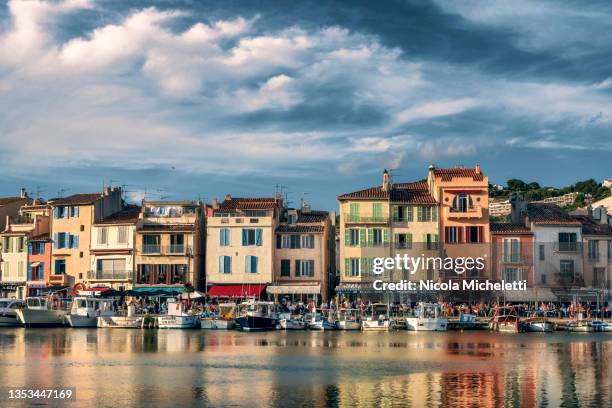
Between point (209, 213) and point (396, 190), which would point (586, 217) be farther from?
point (209, 213)

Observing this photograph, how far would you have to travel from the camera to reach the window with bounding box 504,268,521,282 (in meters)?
96.6

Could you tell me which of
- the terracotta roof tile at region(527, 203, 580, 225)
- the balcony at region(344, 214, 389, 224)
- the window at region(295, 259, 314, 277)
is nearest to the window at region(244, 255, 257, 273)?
the window at region(295, 259, 314, 277)

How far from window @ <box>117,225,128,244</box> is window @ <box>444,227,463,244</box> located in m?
34.1

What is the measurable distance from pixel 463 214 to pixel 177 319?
31.5 m

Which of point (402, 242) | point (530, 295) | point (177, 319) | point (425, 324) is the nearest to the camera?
point (425, 324)

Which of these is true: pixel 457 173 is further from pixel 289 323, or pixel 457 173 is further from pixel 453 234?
pixel 289 323

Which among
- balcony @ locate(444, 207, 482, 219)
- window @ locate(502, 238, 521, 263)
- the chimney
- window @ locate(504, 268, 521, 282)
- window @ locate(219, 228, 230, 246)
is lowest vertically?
window @ locate(504, 268, 521, 282)

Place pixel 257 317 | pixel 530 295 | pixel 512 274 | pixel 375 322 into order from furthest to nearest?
pixel 512 274
pixel 530 295
pixel 375 322
pixel 257 317

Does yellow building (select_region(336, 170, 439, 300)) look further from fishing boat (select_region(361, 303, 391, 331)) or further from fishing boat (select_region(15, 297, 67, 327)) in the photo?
fishing boat (select_region(15, 297, 67, 327))

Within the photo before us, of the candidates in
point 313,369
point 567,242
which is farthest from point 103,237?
point 313,369

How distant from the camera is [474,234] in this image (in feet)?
321

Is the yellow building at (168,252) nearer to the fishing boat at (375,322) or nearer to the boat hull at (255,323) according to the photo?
the boat hull at (255,323)

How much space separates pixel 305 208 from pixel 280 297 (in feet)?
39.7

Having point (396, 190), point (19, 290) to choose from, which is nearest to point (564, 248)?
point (396, 190)
